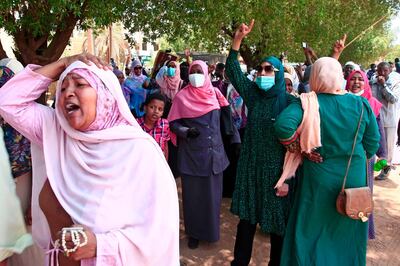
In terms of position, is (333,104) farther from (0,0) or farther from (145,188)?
(0,0)

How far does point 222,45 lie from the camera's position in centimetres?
1376

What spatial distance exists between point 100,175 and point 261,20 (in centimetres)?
514

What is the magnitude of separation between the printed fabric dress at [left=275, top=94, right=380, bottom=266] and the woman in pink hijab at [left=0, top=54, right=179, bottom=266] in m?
1.31

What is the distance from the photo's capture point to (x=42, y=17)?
4.13 m

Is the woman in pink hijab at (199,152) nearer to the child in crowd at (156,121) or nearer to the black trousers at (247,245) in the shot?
the child in crowd at (156,121)

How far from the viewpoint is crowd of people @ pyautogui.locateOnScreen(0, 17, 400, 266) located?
1619 millimetres

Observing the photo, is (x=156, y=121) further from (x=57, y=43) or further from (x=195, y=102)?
(x=57, y=43)

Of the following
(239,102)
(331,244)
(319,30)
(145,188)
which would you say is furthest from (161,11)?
(319,30)

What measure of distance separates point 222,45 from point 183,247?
10603 mm

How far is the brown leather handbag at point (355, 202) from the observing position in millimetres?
2598

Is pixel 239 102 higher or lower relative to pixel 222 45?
lower

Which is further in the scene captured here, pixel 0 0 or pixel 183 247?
pixel 183 247

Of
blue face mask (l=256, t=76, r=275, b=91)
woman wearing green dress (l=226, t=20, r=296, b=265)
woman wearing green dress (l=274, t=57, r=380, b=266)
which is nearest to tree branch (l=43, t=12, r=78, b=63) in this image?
woman wearing green dress (l=226, t=20, r=296, b=265)

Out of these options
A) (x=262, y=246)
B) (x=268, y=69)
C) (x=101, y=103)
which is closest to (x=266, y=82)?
(x=268, y=69)
